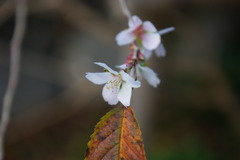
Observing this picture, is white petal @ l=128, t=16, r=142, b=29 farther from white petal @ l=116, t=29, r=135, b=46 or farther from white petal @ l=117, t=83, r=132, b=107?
white petal @ l=117, t=83, r=132, b=107

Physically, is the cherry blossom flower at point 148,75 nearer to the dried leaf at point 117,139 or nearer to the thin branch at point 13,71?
the dried leaf at point 117,139

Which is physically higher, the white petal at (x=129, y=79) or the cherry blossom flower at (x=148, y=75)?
the cherry blossom flower at (x=148, y=75)

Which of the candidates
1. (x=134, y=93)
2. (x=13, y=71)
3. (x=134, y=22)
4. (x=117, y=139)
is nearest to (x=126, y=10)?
(x=134, y=22)

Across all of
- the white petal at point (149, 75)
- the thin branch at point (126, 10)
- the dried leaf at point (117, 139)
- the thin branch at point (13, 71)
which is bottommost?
the dried leaf at point (117, 139)

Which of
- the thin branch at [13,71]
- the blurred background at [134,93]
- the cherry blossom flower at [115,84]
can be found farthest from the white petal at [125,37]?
the blurred background at [134,93]

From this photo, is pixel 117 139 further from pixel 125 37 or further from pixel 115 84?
pixel 125 37

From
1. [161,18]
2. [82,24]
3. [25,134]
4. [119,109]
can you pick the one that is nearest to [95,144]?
[119,109]
